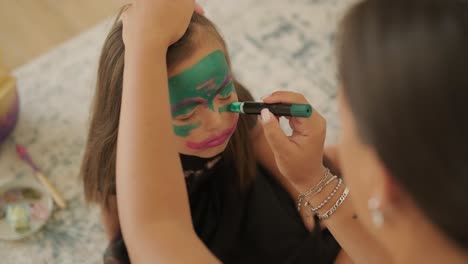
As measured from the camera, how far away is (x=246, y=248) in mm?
932

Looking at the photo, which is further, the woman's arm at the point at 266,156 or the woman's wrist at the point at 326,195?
the woman's arm at the point at 266,156

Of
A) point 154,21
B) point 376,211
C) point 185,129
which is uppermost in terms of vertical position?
point 154,21

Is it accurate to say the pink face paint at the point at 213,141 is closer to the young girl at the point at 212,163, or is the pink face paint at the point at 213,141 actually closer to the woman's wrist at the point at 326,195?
the young girl at the point at 212,163

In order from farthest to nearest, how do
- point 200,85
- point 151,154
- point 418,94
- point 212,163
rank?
point 212,163
point 200,85
point 151,154
point 418,94

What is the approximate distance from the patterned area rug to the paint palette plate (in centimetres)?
2

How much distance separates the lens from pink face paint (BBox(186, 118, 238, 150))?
2.64 feet

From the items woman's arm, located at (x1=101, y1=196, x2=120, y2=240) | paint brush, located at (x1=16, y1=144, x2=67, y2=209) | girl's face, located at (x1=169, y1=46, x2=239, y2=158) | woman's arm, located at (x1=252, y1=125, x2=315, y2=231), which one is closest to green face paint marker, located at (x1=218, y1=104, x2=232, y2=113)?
girl's face, located at (x1=169, y1=46, x2=239, y2=158)

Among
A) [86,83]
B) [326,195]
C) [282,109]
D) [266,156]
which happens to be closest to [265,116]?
[282,109]

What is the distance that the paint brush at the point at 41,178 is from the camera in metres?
1.15

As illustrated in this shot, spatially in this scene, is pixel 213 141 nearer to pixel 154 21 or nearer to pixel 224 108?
pixel 224 108

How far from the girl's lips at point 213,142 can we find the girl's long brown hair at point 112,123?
87 mm

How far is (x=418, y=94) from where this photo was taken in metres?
0.38

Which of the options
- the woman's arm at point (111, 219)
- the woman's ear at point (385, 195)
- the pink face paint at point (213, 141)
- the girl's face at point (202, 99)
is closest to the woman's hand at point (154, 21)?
the girl's face at point (202, 99)

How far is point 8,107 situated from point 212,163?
0.58 meters
